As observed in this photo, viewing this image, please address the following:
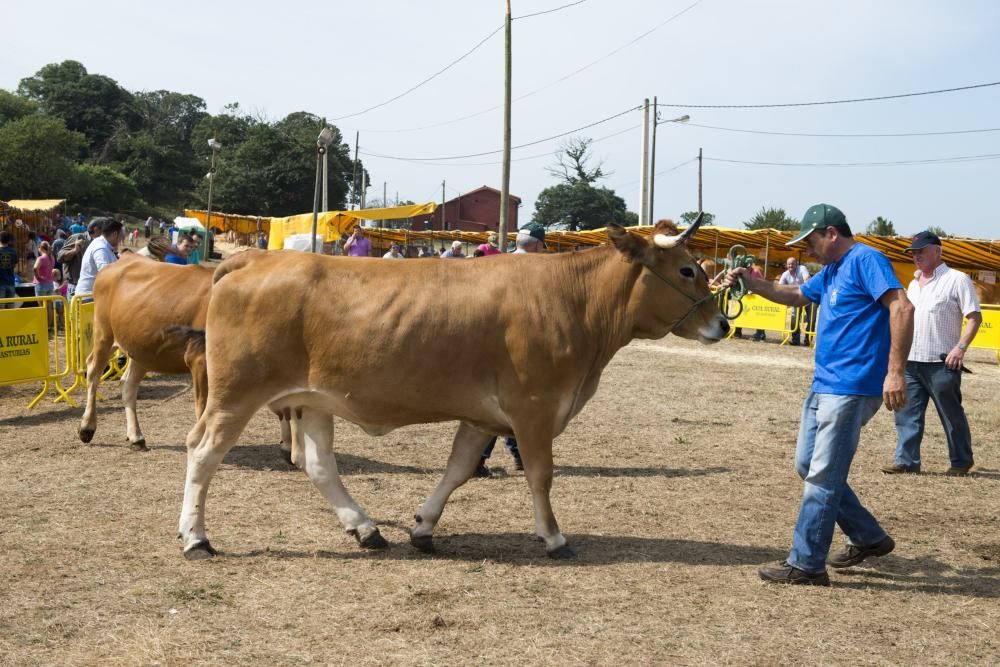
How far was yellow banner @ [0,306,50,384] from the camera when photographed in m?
10.6

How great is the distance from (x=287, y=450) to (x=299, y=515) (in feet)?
5.91

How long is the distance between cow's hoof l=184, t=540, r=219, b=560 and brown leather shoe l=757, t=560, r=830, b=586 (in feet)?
10.9

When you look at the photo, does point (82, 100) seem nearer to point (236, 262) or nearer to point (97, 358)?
point (97, 358)

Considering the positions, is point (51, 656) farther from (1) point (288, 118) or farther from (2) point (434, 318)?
(1) point (288, 118)

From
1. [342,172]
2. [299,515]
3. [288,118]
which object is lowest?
[299,515]

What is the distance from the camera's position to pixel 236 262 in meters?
6.00

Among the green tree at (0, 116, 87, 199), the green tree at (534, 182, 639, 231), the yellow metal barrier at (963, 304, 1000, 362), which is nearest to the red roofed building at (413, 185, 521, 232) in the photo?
the green tree at (534, 182, 639, 231)

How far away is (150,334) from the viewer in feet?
27.7

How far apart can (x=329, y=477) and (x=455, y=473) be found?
2.71ft

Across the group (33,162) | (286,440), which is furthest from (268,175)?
(286,440)

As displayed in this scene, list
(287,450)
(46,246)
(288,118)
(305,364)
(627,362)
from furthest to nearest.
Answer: (288,118) → (46,246) → (627,362) → (287,450) → (305,364)

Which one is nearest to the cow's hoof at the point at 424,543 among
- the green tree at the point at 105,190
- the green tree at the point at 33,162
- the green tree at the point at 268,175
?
the green tree at the point at 33,162

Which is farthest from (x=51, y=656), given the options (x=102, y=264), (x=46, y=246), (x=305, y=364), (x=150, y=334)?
(x=46, y=246)

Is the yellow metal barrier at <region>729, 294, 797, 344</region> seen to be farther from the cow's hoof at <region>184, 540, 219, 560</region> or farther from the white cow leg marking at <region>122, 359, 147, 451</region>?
the cow's hoof at <region>184, 540, 219, 560</region>
